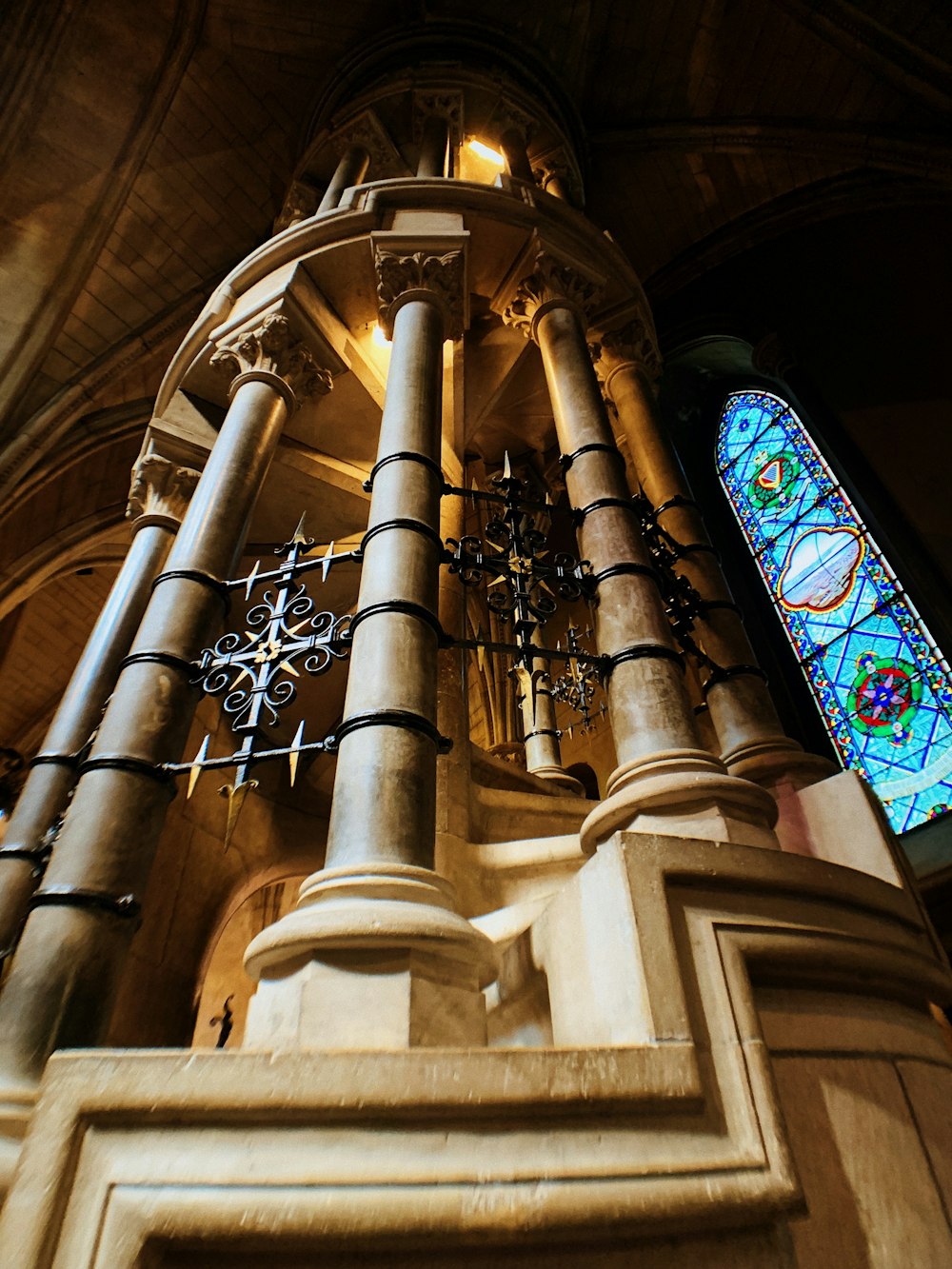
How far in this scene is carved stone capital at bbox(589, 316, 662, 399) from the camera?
5074 millimetres

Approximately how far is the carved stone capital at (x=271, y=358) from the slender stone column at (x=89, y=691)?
3.14ft

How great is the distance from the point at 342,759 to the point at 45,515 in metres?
7.87

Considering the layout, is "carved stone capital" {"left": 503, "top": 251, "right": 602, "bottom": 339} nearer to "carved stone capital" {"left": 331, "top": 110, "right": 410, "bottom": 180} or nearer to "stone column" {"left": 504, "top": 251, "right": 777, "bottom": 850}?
"stone column" {"left": 504, "top": 251, "right": 777, "bottom": 850}

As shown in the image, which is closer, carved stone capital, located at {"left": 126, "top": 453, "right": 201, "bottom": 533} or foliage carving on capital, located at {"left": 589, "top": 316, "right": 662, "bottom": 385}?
carved stone capital, located at {"left": 126, "top": 453, "right": 201, "bottom": 533}

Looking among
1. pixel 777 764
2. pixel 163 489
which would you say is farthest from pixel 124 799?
pixel 163 489

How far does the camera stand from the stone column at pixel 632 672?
213 centimetres

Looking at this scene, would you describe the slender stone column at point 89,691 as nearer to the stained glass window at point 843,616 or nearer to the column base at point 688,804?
the column base at point 688,804

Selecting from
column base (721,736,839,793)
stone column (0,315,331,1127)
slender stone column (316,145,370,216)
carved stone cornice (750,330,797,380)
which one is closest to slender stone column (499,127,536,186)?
slender stone column (316,145,370,216)

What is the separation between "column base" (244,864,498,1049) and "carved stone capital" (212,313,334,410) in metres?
3.22

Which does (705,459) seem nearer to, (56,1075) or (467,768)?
(467,768)

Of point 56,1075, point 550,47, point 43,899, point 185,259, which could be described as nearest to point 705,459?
point 550,47

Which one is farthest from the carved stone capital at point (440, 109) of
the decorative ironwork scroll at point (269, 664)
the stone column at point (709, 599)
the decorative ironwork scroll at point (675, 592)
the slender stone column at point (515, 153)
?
the decorative ironwork scroll at point (269, 664)

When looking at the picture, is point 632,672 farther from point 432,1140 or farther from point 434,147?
point 434,147

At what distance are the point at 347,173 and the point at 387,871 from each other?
557cm
